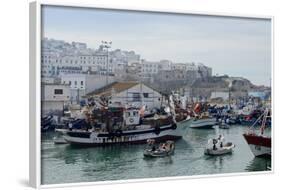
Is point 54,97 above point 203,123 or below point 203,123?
above

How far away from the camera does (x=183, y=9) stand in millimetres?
5664

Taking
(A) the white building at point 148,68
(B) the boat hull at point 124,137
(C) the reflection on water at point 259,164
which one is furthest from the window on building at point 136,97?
(C) the reflection on water at point 259,164

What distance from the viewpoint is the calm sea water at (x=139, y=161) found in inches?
205

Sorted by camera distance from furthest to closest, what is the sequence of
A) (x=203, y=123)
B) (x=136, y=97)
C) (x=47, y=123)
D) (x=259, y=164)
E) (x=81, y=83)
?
(x=259, y=164), (x=203, y=123), (x=136, y=97), (x=81, y=83), (x=47, y=123)

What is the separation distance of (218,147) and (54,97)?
5.67 feet

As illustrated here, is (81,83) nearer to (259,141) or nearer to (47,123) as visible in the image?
(47,123)

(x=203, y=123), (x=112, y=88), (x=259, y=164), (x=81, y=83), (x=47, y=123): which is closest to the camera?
(x=47, y=123)

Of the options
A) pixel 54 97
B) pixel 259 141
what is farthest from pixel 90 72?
pixel 259 141

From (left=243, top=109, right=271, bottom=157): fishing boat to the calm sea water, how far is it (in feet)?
0.18

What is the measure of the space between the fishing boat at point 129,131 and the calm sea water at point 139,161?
7 cm

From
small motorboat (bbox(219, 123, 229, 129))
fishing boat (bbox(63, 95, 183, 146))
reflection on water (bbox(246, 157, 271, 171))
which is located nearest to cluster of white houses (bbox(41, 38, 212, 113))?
fishing boat (bbox(63, 95, 183, 146))

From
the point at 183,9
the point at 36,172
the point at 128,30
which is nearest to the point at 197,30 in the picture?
the point at 183,9

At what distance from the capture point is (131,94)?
551 cm

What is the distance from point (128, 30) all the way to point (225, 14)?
3.39 feet
